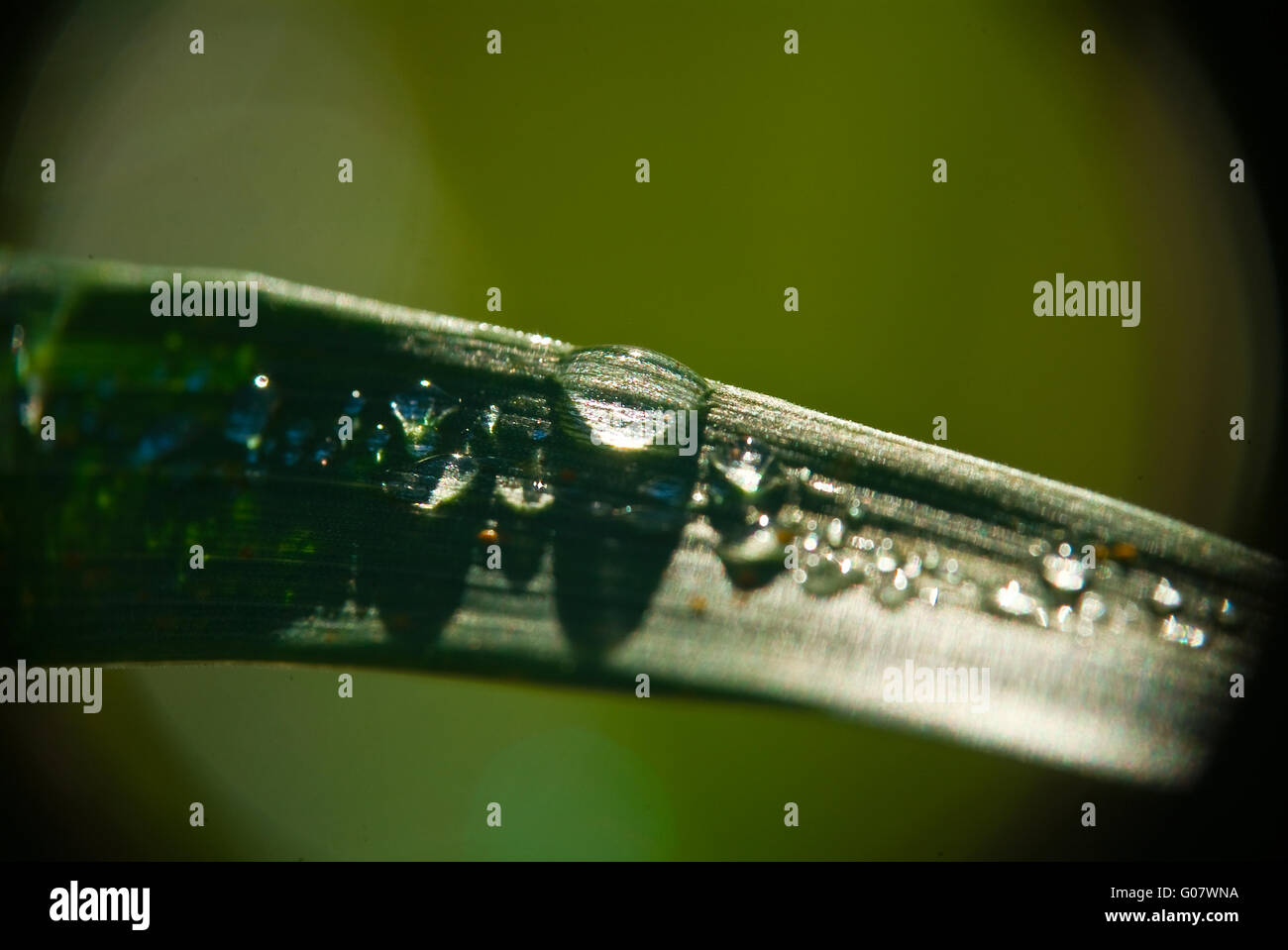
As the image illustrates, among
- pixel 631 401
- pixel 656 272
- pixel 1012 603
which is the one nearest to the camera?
pixel 1012 603

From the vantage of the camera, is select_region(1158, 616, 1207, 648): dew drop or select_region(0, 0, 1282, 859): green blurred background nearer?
select_region(1158, 616, 1207, 648): dew drop

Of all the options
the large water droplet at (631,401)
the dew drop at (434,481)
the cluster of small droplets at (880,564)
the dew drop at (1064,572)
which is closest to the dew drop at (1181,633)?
the cluster of small droplets at (880,564)

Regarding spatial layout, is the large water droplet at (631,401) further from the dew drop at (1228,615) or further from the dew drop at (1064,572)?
the dew drop at (1228,615)

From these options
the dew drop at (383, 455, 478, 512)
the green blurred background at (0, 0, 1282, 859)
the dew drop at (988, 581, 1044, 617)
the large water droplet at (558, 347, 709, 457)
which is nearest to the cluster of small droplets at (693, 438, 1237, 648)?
the dew drop at (988, 581, 1044, 617)

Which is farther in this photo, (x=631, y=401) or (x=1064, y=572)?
(x=631, y=401)

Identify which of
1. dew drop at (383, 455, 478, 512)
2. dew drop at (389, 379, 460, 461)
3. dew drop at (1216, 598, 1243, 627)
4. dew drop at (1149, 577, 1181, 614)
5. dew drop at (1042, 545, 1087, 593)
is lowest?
dew drop at (1216, 598, 1243, 627)

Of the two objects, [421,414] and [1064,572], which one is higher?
[421,414]

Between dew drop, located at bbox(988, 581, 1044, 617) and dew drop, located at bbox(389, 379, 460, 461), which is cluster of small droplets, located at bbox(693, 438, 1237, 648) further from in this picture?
dew drop, located at bbox(389, 379, 460, 461)

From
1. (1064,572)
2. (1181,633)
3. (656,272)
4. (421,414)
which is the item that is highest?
(656,272)

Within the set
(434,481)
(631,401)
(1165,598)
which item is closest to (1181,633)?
(1165,598)

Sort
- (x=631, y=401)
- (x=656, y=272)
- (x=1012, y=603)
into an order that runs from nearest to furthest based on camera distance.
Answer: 1. (x=1012, y=603)
2. (x=631, y=401)
3. (x=656, y=272)

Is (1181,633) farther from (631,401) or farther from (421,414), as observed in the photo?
(421,414)
